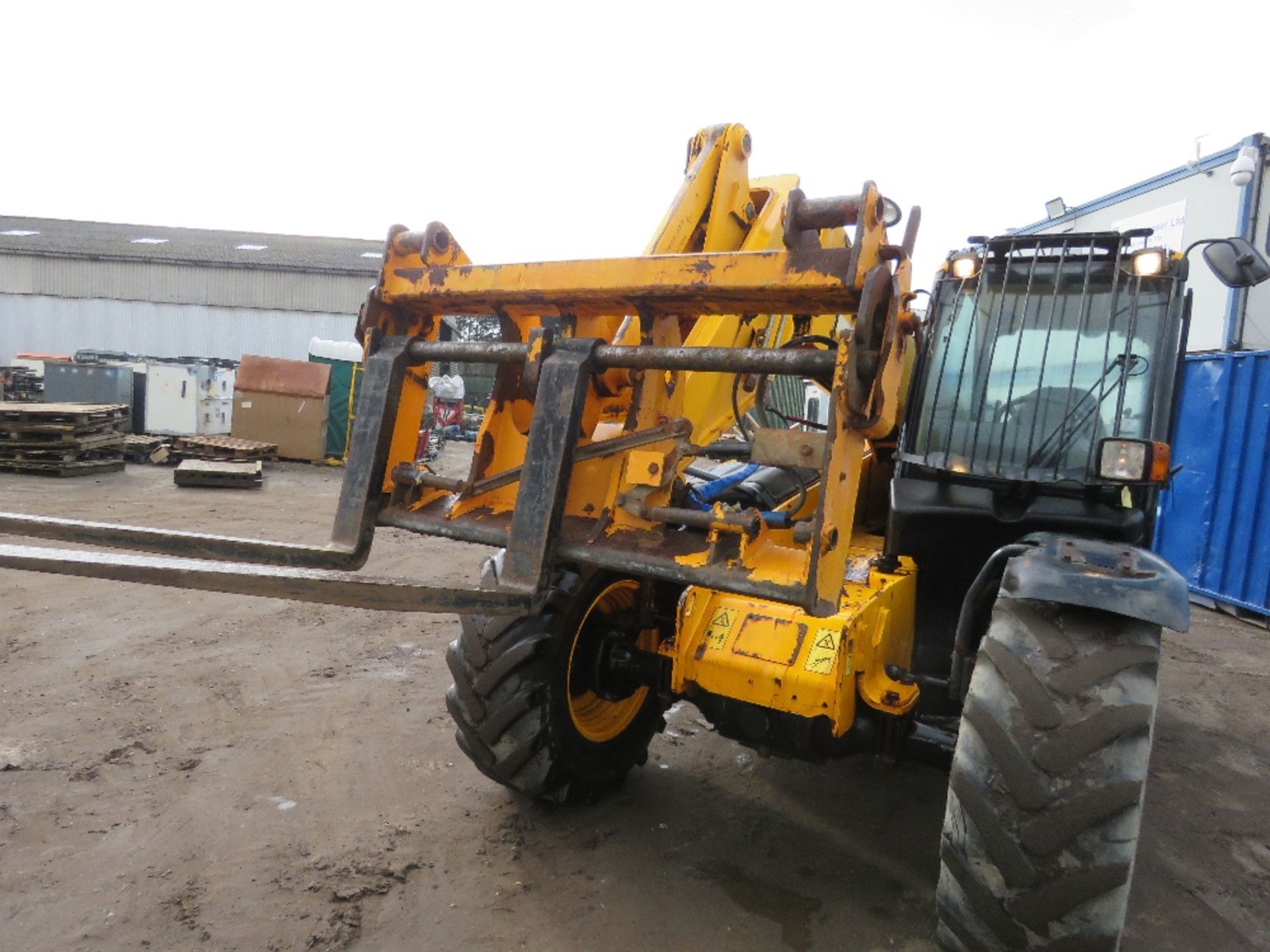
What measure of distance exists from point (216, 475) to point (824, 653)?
1202 centimetres

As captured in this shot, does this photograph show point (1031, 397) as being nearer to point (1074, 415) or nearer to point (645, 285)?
point (1074, 415)

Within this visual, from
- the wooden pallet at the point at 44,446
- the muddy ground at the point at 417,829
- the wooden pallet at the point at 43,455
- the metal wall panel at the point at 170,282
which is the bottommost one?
the muddy ground at the point at 417,829

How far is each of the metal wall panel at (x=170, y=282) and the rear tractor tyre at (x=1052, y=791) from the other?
32.5 metres

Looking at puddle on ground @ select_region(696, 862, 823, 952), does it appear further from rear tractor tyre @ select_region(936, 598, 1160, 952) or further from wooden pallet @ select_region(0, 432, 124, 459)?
wooden pallet @ select_region(0, 432, 124, 459)

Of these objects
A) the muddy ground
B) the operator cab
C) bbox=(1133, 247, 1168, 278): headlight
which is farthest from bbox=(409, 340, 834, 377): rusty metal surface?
the muddy ground

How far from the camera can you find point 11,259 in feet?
104

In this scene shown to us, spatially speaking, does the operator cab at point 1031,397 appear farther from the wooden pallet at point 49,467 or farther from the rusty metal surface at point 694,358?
the wooden pallet at point 49,467

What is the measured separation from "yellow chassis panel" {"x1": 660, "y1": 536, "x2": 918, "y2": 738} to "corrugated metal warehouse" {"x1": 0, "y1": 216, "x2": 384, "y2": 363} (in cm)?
3123

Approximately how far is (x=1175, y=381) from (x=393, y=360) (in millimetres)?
2783

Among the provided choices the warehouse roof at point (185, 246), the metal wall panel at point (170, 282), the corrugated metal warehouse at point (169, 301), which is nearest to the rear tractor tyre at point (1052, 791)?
the warehouse roof at point (185, 246)

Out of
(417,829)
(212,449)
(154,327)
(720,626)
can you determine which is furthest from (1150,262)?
(154,327)

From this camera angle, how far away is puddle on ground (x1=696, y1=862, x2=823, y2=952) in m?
2.76

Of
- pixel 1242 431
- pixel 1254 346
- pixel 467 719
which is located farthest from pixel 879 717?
pixel 1254 346

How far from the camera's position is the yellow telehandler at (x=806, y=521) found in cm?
202
